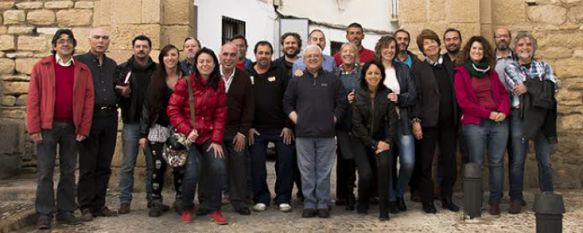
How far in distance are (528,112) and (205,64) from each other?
2982 millimetres

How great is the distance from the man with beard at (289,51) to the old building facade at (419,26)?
155cm

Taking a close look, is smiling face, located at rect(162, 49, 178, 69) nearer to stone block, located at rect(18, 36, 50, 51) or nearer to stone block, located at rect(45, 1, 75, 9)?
stone block, located at rect(45, 1, 75, 9)

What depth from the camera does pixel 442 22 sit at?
6387 mm

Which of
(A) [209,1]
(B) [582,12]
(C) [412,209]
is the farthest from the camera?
(A) [209,1]

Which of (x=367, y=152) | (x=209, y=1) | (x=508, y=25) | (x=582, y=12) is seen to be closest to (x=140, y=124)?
(x=367, y=152)

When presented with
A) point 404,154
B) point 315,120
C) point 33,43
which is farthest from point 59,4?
point 404,154

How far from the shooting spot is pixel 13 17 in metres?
6.96

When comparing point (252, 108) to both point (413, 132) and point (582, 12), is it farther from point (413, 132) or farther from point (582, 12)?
point (582, 12)

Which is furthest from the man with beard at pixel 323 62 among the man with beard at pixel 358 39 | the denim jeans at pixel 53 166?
the denim jeans at pixel 53 166

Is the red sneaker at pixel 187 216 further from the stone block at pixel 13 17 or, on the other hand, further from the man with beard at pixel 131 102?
the stone block at pixel 13 17

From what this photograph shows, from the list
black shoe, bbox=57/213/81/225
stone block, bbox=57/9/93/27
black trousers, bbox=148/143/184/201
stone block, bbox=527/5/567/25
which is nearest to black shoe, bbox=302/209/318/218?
black trousers, bbox=148/143/184/201

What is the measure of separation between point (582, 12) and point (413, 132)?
286cm

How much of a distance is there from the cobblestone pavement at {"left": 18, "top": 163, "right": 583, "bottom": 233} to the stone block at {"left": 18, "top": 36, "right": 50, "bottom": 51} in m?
2.83

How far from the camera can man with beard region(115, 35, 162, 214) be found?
514 cm
